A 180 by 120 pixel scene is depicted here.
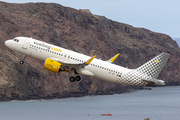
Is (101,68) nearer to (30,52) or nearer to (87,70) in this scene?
(87,70)

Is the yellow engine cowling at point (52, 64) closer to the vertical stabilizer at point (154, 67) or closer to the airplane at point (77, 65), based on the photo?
the airplane at point (77, 65)

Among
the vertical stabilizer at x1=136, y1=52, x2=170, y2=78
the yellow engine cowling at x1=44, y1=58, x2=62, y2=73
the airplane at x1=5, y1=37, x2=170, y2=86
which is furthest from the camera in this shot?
the vertical stabilizer at x1=136, y1=52, x2=170, y2=78

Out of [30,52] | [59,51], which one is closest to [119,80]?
[59,51]

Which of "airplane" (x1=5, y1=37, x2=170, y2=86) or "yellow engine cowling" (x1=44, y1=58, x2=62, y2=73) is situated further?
"airplane" (x1=5, y1=37, x2=170, y2=86)

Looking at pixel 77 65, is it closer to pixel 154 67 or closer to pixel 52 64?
pixel 52 64

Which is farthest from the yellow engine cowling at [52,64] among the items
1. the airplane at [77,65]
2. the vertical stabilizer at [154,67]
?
the vertical stabilizer at [154,67]

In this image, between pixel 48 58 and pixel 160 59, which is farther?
pixel 160 59

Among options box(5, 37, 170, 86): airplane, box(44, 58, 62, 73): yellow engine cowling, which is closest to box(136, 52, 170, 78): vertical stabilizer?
box(5, 37, 170, 86): airplane

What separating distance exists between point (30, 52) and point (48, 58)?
15.8ft

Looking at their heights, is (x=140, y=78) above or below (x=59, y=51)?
below

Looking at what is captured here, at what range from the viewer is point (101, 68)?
69438mm

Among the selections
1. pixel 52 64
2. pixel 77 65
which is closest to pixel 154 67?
pixel 77 65

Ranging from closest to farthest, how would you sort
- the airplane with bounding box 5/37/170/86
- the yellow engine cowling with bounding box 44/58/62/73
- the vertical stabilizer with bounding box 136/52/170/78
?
the yellow engine cowling with bounding box 44/58/62/73 → the airplane with bounding box 5/37/170/86 → the vertical stabilizer with bounding box 136/52/170/78

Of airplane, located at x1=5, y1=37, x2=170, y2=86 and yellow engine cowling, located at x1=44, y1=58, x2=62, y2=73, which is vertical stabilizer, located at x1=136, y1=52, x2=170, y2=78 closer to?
airplane, located at x1=5, y1=37, x2=170, y2=86
